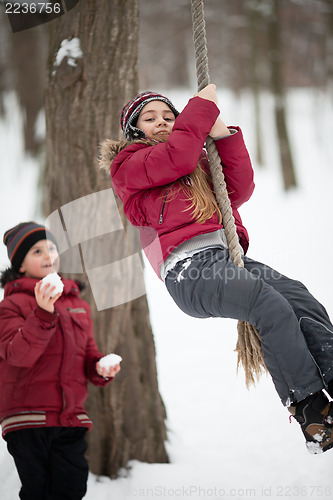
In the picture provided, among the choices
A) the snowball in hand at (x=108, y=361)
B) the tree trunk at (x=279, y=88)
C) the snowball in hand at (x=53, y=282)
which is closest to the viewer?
the snowball in hand at (x=53, y=282)

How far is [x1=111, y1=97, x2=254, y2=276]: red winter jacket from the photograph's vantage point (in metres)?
1.97

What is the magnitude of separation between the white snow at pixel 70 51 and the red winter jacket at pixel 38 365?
1.52 metres

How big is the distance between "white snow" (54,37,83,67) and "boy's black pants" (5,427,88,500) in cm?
226

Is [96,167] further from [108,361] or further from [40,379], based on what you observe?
[40,379]

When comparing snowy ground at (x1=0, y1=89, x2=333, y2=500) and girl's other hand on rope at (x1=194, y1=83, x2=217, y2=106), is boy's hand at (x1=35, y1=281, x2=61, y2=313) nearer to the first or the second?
girl's other hand on rope at (x1=194, y1=83, x2=217, y2=106)

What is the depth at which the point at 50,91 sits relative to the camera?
3.10 m

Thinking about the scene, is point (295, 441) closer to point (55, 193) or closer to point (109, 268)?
point (109, 268)

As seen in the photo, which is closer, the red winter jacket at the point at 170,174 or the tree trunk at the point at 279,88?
the red winter jacket at the point at 170,174

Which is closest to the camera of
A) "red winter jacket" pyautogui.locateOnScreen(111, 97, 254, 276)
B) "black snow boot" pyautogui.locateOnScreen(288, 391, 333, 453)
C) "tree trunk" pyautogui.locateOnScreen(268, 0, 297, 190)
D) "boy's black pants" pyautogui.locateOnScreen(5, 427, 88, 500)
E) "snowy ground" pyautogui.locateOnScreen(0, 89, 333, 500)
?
"black snow boot" pyautogui.locateOnScreen(288, 391, 333, 453)

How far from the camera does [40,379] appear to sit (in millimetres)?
2303

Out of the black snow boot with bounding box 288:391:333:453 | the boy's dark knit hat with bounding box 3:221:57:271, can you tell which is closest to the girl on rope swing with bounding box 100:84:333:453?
the black snow boot with bounding box 288:391:333:453

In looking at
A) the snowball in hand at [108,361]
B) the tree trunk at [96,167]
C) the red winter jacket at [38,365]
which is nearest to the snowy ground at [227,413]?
the tree trunk at [96,167]

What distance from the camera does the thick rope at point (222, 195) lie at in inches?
79.0

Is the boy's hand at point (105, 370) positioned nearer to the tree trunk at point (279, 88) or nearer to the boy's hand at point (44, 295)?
the boy's hand at point (44, 295)
